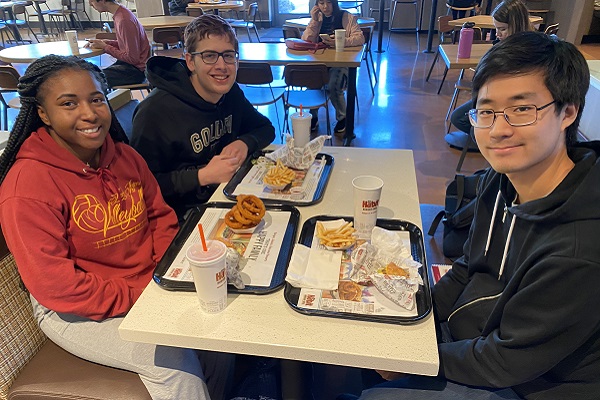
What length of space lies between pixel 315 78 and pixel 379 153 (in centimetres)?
→ 175

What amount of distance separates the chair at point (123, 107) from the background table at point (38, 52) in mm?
1975

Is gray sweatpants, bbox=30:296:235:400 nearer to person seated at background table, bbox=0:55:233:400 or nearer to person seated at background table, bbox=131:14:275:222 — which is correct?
person seated at background table, bbox=0:55:233:400

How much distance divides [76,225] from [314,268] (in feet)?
2.22

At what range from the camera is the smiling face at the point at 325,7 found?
4113 mm

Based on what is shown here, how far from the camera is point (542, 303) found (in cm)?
84

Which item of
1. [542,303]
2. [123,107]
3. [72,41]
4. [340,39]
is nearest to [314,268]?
[542,303]

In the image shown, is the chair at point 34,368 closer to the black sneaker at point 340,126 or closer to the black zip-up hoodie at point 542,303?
the black zip-up hoodie at point 542,303

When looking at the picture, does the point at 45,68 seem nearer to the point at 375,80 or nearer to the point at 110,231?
the point at 110,231

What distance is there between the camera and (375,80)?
5.75 meters

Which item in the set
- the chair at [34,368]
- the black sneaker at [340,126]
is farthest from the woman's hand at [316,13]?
the chair at [34,368]

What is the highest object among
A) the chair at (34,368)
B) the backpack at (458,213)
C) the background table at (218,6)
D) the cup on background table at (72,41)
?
the background table at (218,6)

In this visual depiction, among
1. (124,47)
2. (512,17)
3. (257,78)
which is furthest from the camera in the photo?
(124,47)

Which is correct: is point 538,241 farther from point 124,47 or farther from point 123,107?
point 124,47

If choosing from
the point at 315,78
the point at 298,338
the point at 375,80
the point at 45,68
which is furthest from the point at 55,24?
the point at 298,338
